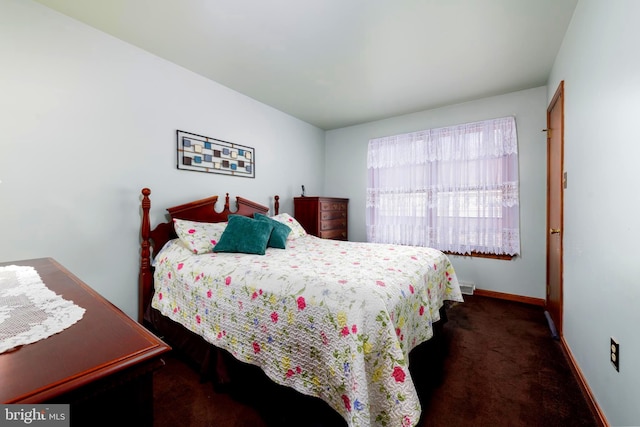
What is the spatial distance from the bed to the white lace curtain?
1.34 m

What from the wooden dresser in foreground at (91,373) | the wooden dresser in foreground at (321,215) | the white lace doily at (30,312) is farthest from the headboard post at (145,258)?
the wooden dresser in foreground at (321,215)

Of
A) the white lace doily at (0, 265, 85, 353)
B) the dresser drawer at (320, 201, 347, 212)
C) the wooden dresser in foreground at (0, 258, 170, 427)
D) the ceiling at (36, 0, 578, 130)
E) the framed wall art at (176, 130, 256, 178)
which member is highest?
the ceiling at (36, 0, 578, 130)

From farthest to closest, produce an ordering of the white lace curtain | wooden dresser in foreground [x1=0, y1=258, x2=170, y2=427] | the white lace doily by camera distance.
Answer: the white lace curtain, the white lace doily, wooden dresser in foreground [x1=0, y1=258, x2=170, y2=427]

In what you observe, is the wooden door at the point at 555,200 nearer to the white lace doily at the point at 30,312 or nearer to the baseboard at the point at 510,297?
the baseboard at the point at 510,297

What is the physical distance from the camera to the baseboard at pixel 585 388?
1.37 m

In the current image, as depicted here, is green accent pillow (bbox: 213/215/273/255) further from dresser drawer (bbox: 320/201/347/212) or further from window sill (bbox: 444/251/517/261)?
window sill (bbox: 444/251/517/261)

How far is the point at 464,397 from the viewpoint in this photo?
63.6 inches

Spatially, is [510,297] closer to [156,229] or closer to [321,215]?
[321,215]

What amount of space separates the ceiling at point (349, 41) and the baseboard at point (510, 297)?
2488 millimetres

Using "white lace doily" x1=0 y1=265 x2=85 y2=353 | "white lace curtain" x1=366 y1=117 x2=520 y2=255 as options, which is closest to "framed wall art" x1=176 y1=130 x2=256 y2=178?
"white lace doily" x1=0 y1=265 x2=85 y2=353

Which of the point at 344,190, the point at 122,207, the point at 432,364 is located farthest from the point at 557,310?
the point at 122,207

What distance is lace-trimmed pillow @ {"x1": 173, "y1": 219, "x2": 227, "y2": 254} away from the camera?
2211 millimetres

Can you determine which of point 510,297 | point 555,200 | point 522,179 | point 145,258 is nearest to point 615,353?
point 555,200

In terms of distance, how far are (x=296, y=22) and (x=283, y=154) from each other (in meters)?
2.02
